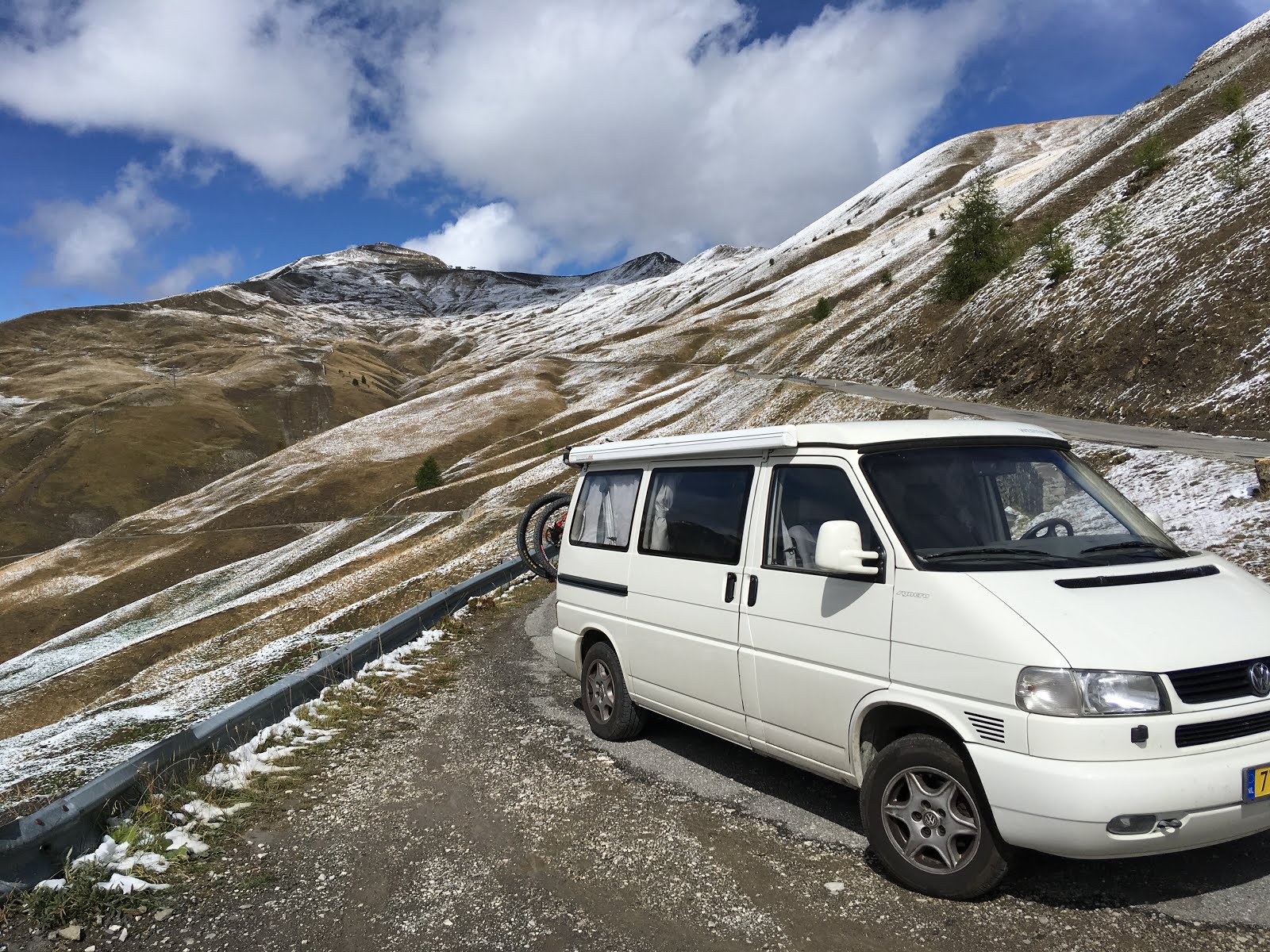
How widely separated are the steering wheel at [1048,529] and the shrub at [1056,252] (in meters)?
30.4

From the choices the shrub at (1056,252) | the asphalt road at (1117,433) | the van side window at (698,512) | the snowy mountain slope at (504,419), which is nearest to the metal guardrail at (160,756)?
the snowy mountain slope at (504,419)

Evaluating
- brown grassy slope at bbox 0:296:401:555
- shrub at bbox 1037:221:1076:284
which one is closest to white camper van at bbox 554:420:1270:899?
shrub at bbox 1037:221:1076:284

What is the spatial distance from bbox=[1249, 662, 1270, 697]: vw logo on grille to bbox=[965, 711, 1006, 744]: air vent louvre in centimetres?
125

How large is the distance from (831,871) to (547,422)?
6397 cm

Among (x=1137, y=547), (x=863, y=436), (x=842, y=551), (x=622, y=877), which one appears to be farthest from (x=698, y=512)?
(x=1137, y=547)

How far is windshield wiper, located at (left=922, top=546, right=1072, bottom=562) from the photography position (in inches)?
195

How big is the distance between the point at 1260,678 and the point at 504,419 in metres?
75.2

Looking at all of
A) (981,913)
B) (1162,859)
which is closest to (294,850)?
(981,913)

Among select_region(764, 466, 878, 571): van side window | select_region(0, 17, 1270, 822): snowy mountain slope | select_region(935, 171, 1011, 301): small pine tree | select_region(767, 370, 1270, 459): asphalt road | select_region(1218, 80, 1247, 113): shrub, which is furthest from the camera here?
select_region(935, 171, 1011, 301): small pine tree

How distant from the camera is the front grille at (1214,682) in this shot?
13.3ft

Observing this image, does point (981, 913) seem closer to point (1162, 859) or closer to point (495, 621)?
point (1162, 859)

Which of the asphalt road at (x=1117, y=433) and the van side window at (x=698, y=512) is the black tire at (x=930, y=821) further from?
the asphalt road at (x=1117, y=433)

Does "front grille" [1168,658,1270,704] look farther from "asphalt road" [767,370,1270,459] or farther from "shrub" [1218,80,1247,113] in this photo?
"shrub" [1218,80,1247,113]

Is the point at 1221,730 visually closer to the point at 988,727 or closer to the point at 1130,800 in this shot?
the point at 1130,800
